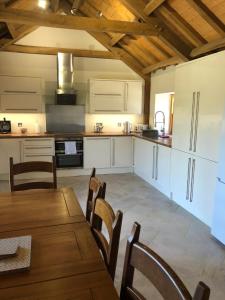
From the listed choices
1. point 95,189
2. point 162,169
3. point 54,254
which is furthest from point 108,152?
point 54,254

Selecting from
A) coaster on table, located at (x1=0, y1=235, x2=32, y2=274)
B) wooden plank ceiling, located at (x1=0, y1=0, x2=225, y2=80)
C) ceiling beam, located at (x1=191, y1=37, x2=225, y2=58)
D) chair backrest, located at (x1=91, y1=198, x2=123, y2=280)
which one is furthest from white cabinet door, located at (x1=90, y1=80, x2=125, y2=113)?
coaster on table, located at (x1=0, y1=235, x2=32, y2=274)

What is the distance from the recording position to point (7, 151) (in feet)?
15.5

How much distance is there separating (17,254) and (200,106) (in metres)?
2.70

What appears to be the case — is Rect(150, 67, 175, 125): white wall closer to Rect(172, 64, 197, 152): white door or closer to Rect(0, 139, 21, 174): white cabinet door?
Rect(172, 64, 197, 152): white door

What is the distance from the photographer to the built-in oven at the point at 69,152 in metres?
4.99

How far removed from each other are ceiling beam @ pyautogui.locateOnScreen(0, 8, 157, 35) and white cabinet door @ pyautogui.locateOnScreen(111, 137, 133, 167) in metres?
2.25

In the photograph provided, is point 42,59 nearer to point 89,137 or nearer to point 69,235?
point 89,137

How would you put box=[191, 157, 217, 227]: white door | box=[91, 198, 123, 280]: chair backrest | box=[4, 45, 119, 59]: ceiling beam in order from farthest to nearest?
box=[4, 45, 119, 59]: ceiling beam → box=[191, 157, 217, 227]: white door → box=[91, 198, 123, 280]: chair backrest

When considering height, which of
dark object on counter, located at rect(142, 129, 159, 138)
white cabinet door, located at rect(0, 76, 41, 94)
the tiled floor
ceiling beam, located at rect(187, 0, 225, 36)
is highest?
ceiling beam, located at rect(187, 0, 225, 36)

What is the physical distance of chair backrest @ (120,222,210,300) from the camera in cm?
72

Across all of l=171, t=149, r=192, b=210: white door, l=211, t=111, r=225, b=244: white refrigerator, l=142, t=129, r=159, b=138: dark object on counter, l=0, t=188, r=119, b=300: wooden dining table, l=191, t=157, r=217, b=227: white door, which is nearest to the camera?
l=0, t=188, r=119, b=300: wooden dining table

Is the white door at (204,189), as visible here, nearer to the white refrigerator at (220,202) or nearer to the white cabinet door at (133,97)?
the white refrigerator at (220,202)

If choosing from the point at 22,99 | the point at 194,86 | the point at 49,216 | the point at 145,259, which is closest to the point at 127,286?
the point at 145,259

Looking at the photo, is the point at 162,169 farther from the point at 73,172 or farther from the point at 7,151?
the point at 7,151
